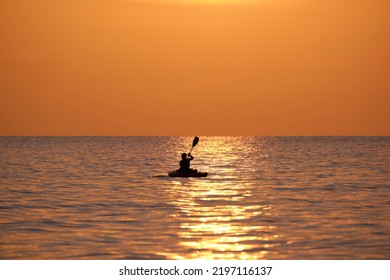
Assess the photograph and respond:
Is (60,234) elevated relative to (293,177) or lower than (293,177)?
lower

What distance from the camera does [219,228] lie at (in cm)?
2859

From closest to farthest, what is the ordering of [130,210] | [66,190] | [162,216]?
[162,216] < [130,210] < [66,190]

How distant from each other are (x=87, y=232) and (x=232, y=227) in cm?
473

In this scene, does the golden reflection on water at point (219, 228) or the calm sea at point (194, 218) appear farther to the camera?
the calm sea at point (194, 218)

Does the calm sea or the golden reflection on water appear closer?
the golden reflection on water

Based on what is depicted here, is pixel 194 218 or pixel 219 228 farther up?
pixel 194 218

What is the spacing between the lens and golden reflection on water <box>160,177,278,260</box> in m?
24.0

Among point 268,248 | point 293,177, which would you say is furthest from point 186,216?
point 293,177

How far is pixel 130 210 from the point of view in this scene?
34.7 m

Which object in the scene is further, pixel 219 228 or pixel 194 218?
pixel 194 218

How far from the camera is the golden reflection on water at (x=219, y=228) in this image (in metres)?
24.0

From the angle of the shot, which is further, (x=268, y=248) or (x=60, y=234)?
(x=60, y=234)
